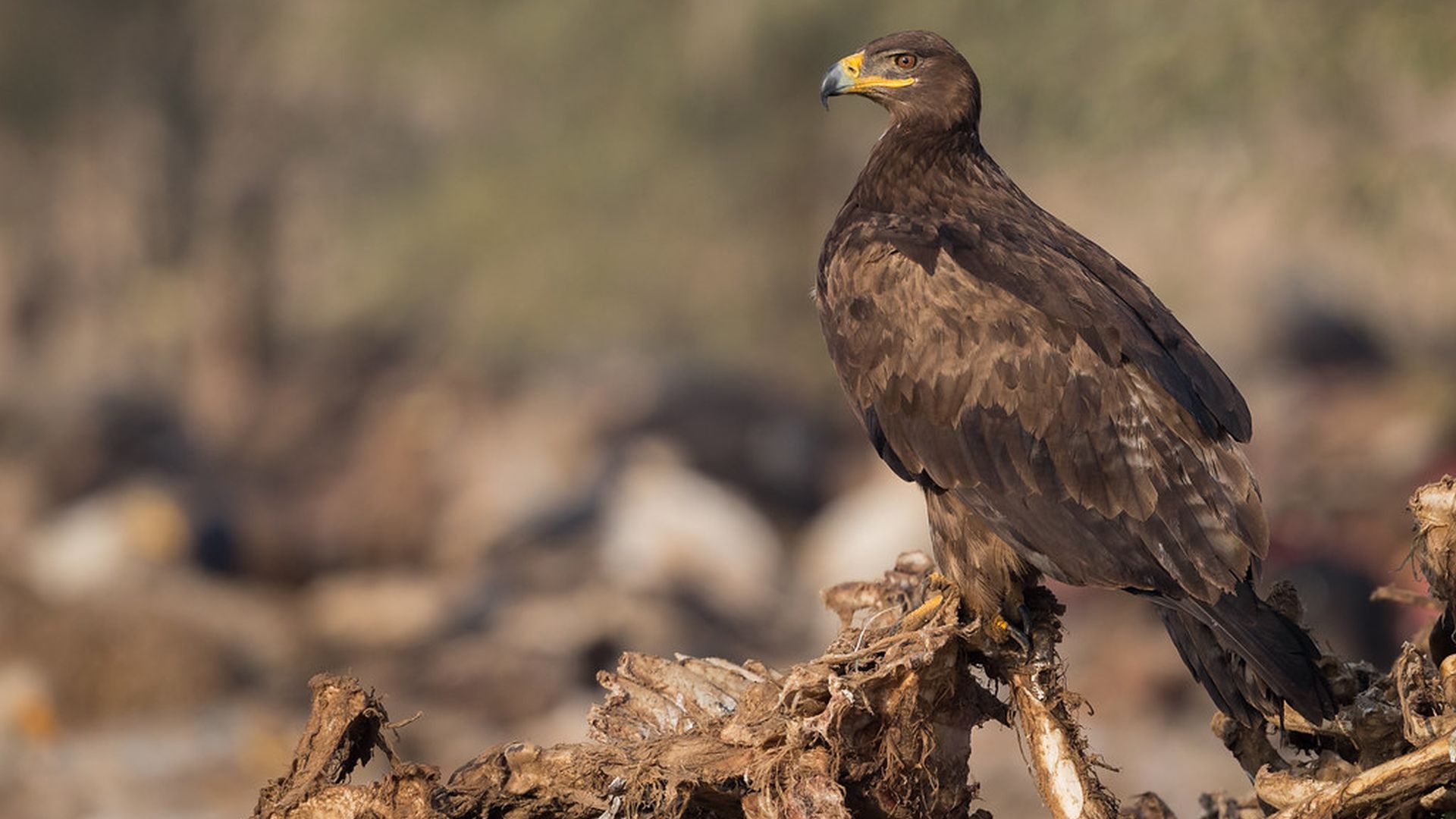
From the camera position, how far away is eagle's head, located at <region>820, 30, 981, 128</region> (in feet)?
17.0

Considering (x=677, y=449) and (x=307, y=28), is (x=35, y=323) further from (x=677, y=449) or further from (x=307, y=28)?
(x=677, y=449)

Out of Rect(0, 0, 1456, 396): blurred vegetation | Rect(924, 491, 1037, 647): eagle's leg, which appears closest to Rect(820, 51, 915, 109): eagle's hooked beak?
Rect(924, 491, 1037, 647): eagle's leg

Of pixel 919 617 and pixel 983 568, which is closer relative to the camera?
pixel 919 617

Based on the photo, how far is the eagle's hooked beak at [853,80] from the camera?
17.2 ft

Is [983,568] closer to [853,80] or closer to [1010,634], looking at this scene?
[1010,634]

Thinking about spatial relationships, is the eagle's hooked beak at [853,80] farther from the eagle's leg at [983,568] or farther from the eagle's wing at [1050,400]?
the eagle's leg at [983,568]

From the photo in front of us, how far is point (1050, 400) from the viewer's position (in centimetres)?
439

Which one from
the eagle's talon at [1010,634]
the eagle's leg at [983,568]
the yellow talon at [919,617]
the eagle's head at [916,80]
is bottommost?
the eagle's talon at [1010,634]

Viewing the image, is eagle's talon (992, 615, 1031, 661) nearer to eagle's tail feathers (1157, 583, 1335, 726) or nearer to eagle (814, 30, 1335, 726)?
eagle (814, 30, 1335, 726)

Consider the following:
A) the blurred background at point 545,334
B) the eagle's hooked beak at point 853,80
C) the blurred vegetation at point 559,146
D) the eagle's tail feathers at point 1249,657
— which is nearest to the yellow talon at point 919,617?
the eagle's tail feathers at point 1249,657

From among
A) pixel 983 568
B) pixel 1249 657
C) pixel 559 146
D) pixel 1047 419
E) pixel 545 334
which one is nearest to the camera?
pixel 1249 657

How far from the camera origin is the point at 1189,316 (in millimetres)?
18734

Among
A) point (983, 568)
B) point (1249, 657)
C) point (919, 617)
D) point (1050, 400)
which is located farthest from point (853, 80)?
point (1249, 657)

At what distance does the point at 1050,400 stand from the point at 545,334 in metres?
18.0
